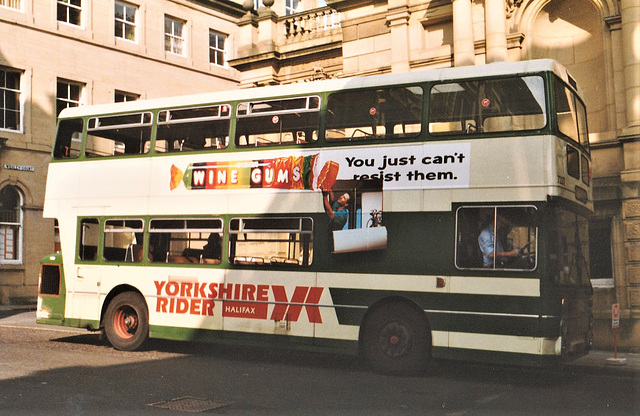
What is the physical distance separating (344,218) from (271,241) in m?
1.33

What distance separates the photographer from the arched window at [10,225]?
25172mm

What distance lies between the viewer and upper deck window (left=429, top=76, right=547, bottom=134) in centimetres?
981

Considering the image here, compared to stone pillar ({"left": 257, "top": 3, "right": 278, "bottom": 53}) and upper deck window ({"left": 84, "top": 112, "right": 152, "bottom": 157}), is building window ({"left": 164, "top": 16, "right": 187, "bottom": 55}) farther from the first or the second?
upper deck window ({"left": 84, "top": 112, "right": 152, "bottom": 157})

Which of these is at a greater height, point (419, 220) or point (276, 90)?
point (276, 90)

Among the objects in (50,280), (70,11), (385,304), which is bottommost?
(385,304)

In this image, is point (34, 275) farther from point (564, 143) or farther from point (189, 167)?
point (564, 143)

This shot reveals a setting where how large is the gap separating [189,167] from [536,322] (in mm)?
6056

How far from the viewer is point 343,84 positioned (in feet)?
36.6

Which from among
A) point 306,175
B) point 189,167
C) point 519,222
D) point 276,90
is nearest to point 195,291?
point 189,167

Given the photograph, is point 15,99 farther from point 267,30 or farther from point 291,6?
point 291,6

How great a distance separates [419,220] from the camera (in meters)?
10.4

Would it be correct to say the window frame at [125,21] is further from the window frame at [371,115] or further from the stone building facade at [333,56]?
the window frame at [371,115]

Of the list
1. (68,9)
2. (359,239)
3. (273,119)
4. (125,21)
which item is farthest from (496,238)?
(125,21)

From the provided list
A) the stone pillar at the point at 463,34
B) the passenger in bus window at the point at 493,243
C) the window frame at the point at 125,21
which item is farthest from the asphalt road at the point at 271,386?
the window frame at the point at 125,21
